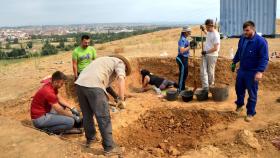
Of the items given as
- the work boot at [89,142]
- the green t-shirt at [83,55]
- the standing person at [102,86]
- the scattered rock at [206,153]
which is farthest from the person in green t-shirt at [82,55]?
the scattered rock at [206,153]

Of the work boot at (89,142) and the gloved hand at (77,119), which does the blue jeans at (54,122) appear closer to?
the gloved hand at (77,119)

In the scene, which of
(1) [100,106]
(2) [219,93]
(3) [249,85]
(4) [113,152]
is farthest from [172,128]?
(1) [100,106]

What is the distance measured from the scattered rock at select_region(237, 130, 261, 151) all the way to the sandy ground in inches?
1.0

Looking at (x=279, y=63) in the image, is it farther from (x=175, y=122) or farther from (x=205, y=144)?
(x=205, y=144)

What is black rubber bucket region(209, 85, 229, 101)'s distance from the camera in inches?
310

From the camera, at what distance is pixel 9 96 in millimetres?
8422

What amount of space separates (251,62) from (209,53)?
179cm

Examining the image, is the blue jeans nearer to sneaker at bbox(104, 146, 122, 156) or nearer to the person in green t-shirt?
sneaker at bbox(104, 146, 122, 156)

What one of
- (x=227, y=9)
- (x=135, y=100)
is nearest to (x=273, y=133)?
(x=135, y=100)

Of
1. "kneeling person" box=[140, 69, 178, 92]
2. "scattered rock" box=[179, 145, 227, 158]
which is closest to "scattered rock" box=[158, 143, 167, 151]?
"scattered rock" box=[179, 145, 227, 158]

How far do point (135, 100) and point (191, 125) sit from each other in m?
1.78

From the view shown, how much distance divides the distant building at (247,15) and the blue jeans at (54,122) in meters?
8.78

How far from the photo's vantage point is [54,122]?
5969 millimetres

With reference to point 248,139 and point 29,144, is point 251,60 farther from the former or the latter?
point 29,144
